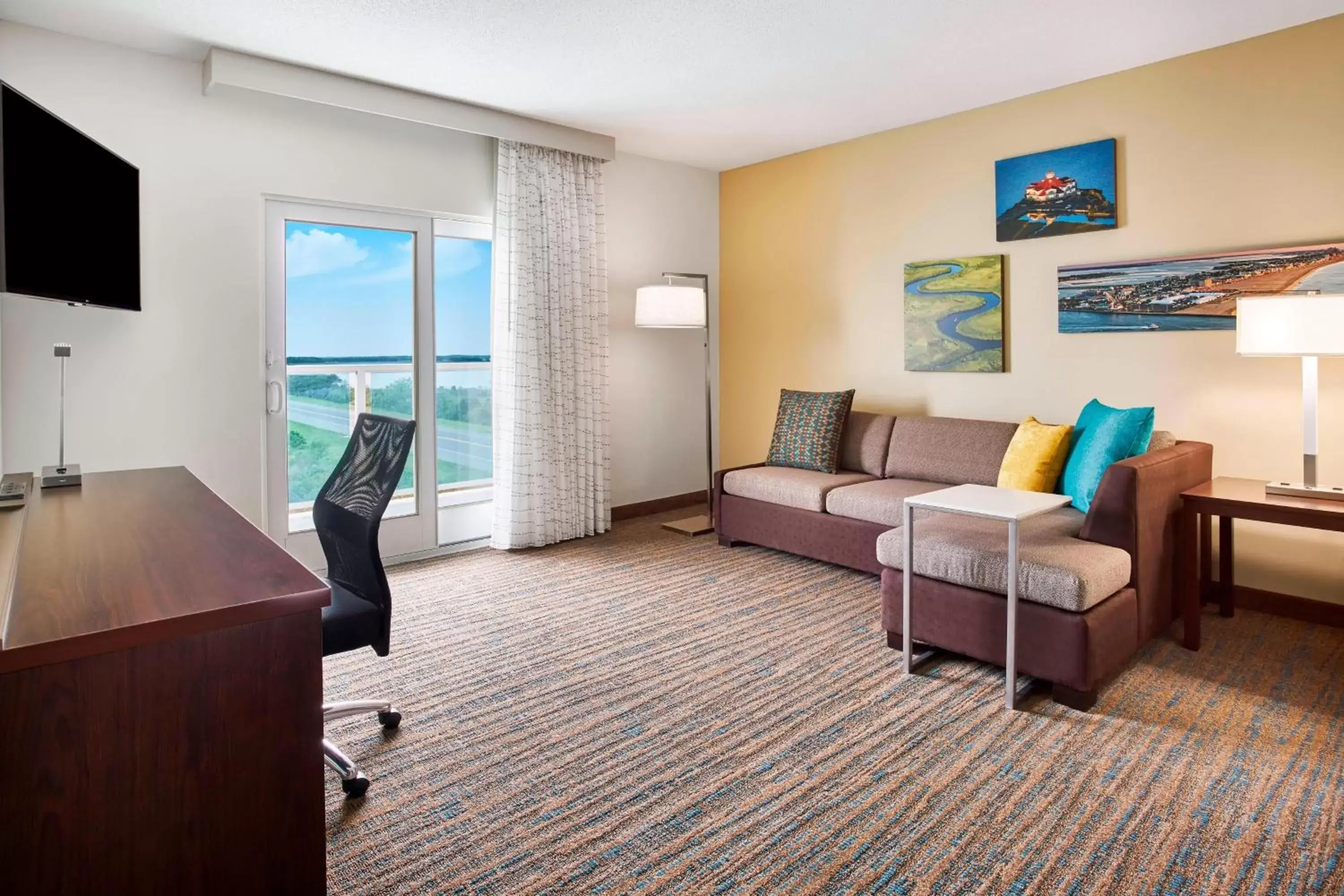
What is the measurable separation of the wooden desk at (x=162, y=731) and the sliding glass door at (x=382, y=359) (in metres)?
2.85

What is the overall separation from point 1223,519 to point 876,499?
5.14 ft

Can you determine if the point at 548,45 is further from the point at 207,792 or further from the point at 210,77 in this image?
the point at 207,792

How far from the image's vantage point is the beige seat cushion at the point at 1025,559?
2.70 metres

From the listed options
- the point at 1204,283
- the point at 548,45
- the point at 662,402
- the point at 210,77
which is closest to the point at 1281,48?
the point at 1204,283

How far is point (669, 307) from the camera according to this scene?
518 cm

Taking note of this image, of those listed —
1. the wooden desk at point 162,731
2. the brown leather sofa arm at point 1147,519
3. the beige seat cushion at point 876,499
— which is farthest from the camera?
the beige seat cushion at point 876,499

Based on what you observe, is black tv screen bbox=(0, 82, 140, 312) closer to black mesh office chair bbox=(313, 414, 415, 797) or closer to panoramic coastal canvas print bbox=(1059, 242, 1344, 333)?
black mesh office chair bbox=(313, 414, 415, 797)

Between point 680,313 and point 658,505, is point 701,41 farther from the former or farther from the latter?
point 658,505

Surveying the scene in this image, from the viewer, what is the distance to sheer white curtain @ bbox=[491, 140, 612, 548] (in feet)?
16.0

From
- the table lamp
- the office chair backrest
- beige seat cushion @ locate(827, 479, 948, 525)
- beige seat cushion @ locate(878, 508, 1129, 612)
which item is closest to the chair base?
the office chair backrest

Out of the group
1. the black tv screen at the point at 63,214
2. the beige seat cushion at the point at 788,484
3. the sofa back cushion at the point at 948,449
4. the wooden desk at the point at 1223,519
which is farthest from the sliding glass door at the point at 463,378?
the wooden desk at the point at 1223,519

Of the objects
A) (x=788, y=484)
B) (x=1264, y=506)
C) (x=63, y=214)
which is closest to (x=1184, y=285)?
(x=1264, y=506)

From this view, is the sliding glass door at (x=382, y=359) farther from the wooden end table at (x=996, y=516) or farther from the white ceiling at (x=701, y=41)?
the wooden end table at (x=996, y=516)

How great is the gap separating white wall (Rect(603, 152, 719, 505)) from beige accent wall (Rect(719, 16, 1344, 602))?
0.36 m
